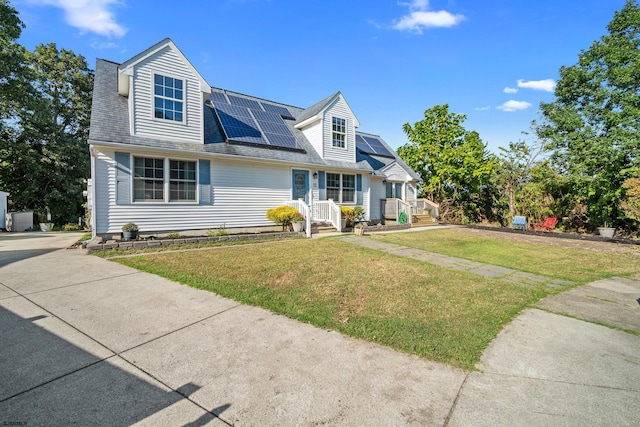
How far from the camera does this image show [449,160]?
19.5 meters

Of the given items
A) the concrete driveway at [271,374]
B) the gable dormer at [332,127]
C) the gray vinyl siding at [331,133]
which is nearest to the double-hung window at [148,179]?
the concrete driveway at [271,374]

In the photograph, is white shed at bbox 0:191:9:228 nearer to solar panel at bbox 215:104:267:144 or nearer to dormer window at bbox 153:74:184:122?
dormer window at bbox 153:74:184:122

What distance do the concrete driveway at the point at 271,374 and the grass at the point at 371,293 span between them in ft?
0.84

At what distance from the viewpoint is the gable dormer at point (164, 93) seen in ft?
32.9

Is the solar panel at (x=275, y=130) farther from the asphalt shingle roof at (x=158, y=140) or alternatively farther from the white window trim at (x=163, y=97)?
the white window trim at (x=163, y=97)

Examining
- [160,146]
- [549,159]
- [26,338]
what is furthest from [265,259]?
[549,159]

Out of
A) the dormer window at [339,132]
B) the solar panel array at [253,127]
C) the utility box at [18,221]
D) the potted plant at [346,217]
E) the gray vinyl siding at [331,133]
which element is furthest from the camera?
the utility box at [18,221]

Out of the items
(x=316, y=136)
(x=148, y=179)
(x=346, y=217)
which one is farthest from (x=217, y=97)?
(x=346, y=217)

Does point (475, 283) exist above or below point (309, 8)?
below

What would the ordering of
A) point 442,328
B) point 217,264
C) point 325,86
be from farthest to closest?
1. point 325,86
2. point 217,264
3. point 442,328

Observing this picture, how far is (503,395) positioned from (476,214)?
2020 cm

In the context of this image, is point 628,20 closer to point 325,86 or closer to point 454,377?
point 325,86

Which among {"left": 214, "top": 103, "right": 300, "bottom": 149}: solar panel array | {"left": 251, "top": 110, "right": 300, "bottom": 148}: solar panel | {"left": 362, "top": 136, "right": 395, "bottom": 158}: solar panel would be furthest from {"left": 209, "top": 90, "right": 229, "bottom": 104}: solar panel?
{"left": 362, "top": 136, "right": 395, "bottom": 158}: solar panel

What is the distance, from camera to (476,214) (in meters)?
20.0
